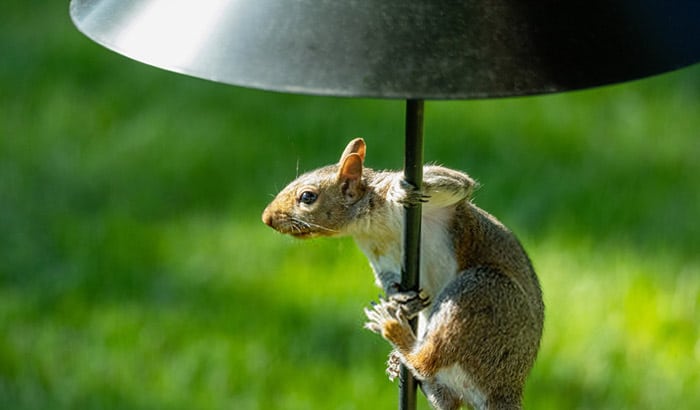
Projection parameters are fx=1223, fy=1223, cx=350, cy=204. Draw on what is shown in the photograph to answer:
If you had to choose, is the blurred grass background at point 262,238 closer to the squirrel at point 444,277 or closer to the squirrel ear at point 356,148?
the squirrel at point 444,277

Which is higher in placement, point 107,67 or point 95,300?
point 107,67

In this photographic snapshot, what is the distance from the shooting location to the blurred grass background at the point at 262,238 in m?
2.72

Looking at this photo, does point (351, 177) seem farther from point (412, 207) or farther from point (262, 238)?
point (262, 238)

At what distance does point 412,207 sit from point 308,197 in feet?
0.88

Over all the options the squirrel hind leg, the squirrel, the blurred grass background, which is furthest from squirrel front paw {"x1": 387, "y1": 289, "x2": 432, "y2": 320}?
the blurred grass background

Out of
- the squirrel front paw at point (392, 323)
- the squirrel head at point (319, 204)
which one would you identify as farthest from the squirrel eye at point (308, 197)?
the squirrel front paw at point (392, 323)

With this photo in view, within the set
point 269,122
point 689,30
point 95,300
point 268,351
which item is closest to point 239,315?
point 268,351

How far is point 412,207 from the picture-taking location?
1.35m

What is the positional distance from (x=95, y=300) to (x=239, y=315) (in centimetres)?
38

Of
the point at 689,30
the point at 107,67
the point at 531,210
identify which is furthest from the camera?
the point at 107,67

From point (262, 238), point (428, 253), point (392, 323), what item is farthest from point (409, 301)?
point (262, 238)

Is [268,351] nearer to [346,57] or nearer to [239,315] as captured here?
[239,315]

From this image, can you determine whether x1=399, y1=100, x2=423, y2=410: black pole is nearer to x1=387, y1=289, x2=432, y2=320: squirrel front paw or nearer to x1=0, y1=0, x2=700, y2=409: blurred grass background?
x1=387, y1=289, x2=432, y2=320: squirrel front paw

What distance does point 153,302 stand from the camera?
3.02 metres
